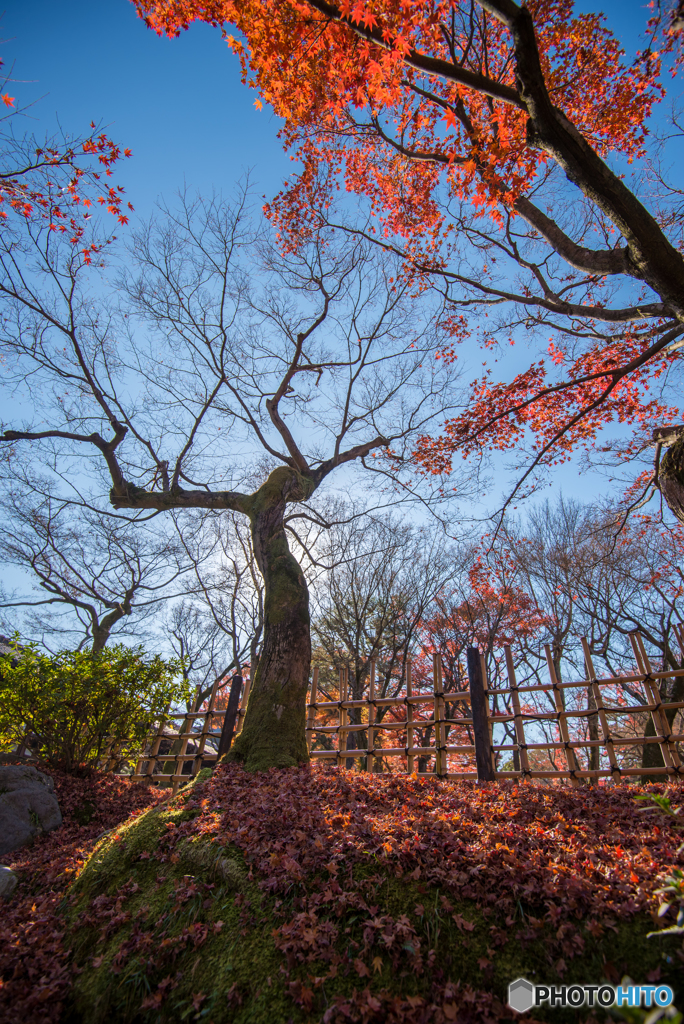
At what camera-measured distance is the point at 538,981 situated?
2057 millimetres

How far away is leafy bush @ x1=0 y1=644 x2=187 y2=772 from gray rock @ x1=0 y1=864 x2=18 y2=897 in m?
2.63

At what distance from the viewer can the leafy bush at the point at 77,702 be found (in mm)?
6863

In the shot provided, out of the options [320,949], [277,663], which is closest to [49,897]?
[320,949]

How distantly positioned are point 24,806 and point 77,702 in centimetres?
144

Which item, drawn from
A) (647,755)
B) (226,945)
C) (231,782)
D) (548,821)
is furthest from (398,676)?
(226,945)

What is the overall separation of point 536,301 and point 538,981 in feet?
22.9

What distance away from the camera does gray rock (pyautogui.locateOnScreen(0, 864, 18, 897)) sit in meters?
4.25

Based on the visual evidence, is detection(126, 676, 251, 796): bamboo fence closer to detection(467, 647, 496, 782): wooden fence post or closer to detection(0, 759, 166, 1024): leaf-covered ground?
detection(0, 759, 166, 1024): leaf-covered ground

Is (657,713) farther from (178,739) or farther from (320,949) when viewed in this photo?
(178,739)

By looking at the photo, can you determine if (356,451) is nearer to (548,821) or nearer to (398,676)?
(548,821)

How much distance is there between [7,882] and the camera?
4336mm

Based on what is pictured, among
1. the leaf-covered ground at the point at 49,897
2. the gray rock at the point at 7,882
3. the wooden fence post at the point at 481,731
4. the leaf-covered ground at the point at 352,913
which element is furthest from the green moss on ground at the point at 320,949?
the wooden fence post at the point at 481,731

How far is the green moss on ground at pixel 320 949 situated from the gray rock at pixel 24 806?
322 centimetres

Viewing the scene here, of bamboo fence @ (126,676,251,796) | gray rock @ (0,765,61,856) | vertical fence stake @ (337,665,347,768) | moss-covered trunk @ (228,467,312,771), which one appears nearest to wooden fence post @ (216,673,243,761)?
bamboo fence @ (126,676,251,796)
